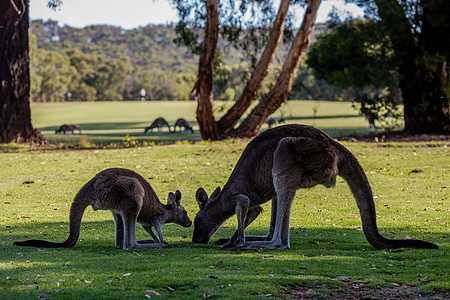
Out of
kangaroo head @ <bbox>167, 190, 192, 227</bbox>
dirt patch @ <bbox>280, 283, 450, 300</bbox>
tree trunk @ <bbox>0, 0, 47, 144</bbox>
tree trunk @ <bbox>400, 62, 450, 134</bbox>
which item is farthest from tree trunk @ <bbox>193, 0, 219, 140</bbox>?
dirt patch @ <bbox>280, 283, 450, 300</bbox>

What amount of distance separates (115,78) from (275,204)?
8933 centimetres

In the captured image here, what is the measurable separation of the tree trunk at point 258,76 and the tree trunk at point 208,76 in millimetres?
537

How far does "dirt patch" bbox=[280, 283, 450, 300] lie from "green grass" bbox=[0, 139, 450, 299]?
0.20 feet

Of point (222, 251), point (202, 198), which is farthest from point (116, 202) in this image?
point (222, 251)

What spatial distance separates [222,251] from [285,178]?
112 centimetres

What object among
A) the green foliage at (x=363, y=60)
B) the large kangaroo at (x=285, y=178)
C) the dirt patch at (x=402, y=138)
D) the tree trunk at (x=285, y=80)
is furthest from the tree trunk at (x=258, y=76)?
the large kangaroo at (x=285, y=178)

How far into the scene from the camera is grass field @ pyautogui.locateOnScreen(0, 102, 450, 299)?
5.00 m

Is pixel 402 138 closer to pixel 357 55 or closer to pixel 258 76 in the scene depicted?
pixel 357 55

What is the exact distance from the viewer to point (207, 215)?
716 centimetres

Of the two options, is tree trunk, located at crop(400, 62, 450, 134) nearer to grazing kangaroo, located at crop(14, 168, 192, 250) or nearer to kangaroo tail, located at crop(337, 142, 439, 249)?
kangaroo tail, located at crop(337, 142, 439, 249)

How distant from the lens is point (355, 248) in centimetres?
710

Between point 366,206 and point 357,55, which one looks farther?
point 357,55

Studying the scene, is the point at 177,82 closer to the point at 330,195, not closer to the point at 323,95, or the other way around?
the point at 323,95

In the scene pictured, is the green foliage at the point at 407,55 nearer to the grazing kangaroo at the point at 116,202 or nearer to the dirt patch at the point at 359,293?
the grazing kangaroo at the point at 116,202
